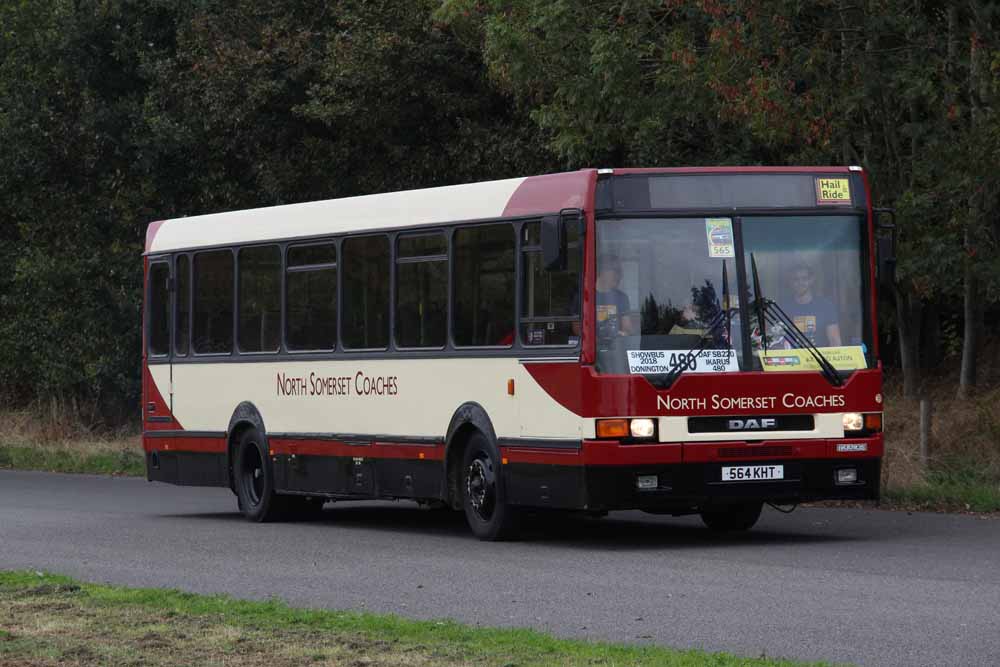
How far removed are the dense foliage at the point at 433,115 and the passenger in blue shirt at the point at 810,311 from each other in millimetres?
4965

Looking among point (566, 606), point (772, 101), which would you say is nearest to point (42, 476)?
point (772, 101)

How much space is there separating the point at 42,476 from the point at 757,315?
16.1 metres

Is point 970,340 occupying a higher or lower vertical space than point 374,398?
higher

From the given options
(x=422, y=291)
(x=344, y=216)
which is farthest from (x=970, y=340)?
(x=422, y=291)

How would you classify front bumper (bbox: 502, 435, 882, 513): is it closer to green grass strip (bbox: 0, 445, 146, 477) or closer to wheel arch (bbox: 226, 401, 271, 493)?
wheel arch (bbox: 226, 401, 271, 493)

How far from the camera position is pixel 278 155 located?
3198cm

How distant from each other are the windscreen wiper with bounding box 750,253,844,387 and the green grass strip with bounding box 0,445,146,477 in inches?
632

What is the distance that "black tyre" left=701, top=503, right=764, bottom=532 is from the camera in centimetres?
1775

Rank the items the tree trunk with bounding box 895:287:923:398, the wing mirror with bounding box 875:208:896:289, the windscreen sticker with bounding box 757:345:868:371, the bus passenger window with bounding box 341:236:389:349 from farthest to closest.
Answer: the tree trunk with bounding box 895:287:923:398
the bus passenger window with bounding box 341:236:389:349
the wing mirror with bounding box 875:208:896:289
the windscreen sticker with bounding box 757:345:868:371

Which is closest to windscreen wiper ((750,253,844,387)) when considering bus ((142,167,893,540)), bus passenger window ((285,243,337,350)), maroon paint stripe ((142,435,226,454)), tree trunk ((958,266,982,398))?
bus ((142,167,893,540))

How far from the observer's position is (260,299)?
68.4ft

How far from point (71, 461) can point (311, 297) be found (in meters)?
13.3

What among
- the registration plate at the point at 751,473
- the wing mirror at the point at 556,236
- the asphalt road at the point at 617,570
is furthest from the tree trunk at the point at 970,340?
the wing mirror at the point at 556,236

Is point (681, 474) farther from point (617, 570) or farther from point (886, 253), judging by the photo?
point (886, 253)
